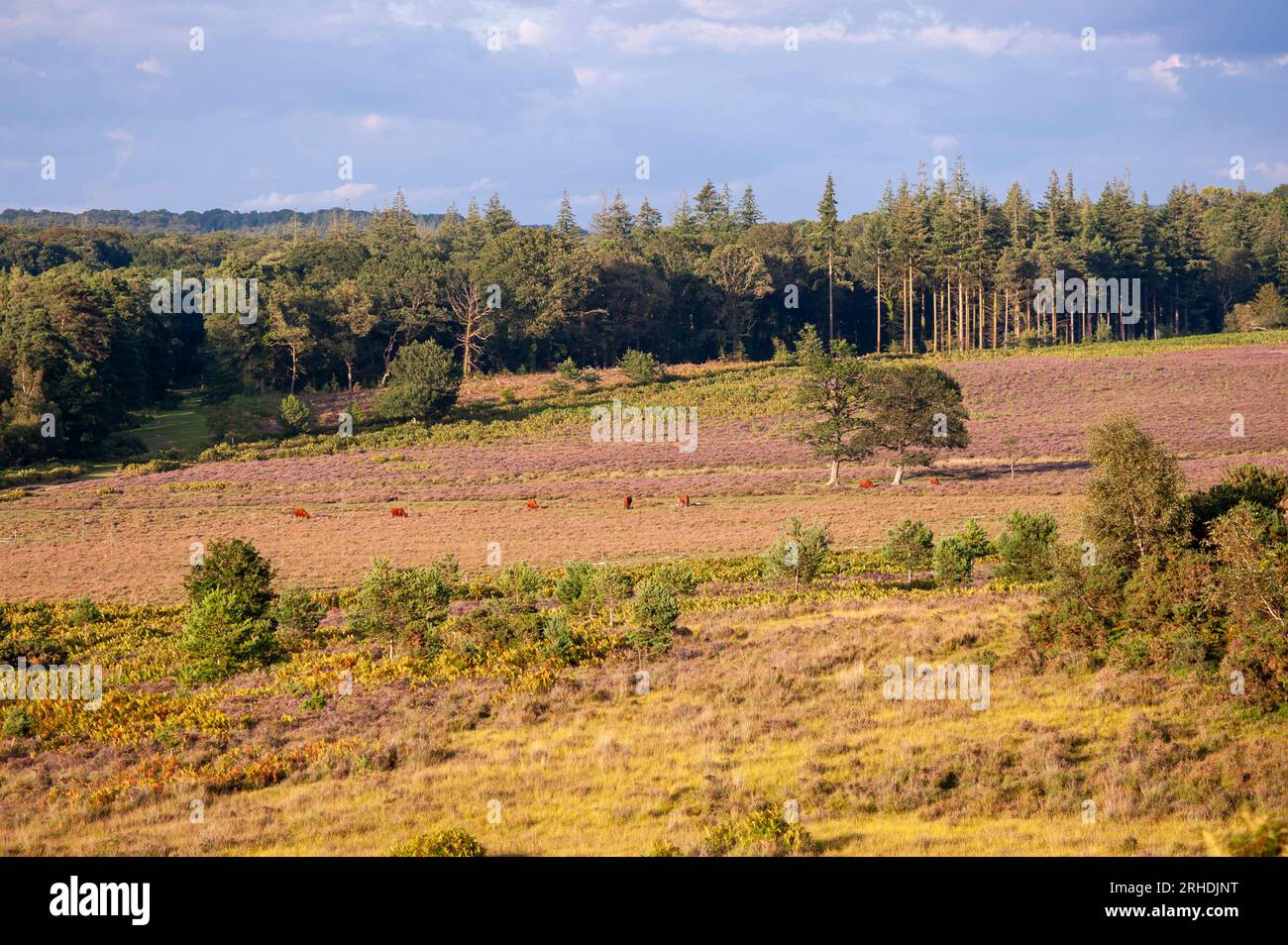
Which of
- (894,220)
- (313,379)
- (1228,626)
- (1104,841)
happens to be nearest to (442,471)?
(313,379)

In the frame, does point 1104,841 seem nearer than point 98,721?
Yes

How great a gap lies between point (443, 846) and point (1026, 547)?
85.5 feet

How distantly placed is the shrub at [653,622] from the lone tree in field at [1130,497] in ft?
36.0

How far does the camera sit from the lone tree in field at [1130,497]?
84.2 feet

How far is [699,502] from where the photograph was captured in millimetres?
57531


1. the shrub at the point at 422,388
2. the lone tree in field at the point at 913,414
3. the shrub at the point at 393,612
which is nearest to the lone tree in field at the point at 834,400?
the lone tree in field at the point at 913,414

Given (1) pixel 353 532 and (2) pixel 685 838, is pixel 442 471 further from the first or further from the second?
(2) pixel 685 838

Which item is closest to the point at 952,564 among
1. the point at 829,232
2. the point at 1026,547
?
the point at 1026,547

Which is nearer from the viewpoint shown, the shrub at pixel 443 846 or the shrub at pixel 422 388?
the shrub at pixel 443 846

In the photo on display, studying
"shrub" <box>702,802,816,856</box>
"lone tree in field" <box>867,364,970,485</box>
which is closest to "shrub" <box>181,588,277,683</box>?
"shrub" <box>702,802,816,856</box>

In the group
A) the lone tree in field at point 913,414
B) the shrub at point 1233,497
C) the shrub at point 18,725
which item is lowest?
the shrub at point 18,725

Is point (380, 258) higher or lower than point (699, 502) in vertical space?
higher

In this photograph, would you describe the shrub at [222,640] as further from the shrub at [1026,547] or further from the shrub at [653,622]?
the shrub at [1026,547]
